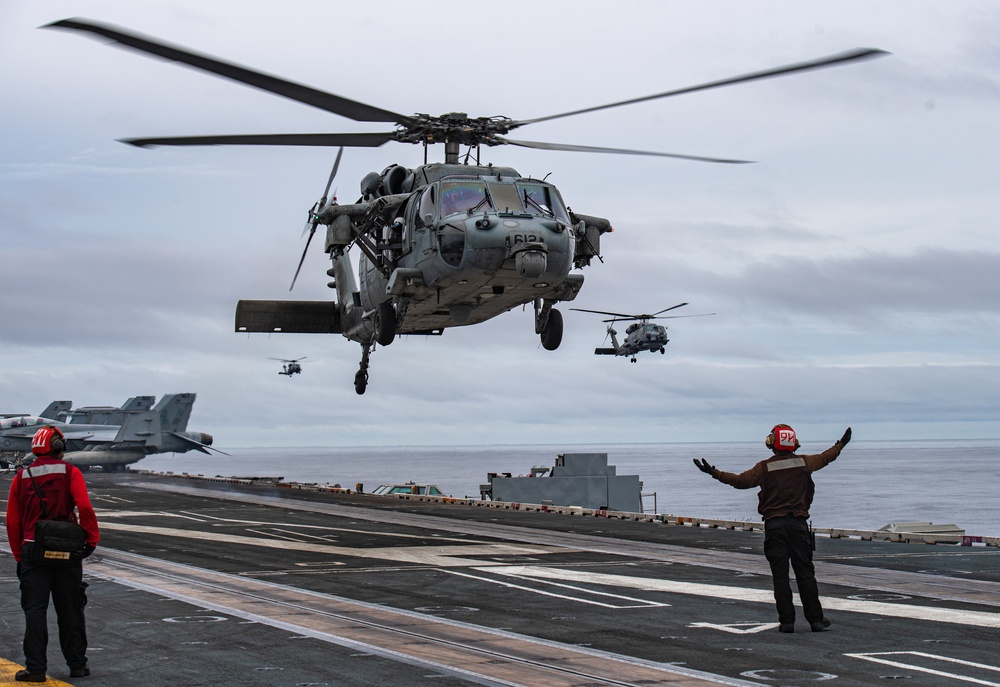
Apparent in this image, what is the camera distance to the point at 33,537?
9.54 m

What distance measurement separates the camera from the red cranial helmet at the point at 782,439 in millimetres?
11883

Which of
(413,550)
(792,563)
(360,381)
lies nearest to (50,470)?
(792,563)

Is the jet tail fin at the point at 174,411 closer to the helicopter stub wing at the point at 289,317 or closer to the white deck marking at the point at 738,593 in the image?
the helicopter stub wing at the point at 289,317

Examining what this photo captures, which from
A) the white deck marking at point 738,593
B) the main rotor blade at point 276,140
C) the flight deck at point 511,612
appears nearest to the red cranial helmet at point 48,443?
the flight deck at point 511,612

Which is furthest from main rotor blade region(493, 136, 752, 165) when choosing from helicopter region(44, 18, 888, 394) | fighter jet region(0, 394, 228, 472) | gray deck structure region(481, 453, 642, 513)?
fighter jet region(0, 394, 228, 472)

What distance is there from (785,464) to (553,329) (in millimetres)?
15186

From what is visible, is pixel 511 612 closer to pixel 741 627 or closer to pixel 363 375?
pixel 741 627

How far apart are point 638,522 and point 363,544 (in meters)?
10.4

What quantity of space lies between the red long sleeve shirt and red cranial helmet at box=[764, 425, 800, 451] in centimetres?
695

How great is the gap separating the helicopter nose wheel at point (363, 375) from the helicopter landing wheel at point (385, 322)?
3.95 meters

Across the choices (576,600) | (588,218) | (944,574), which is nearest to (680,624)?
(576,600)

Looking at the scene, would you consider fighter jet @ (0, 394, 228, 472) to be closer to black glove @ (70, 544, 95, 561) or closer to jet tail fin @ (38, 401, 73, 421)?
jet tail fin @ (38, 401, 73, 421)

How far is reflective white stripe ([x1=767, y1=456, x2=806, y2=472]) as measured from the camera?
1194 cm

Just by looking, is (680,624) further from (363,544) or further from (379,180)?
(379,180)
